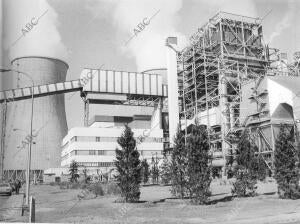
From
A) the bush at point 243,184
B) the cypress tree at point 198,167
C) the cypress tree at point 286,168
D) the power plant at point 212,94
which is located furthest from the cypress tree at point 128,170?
the power plant at point 212,94

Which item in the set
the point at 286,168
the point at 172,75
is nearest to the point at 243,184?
the point at 286,168

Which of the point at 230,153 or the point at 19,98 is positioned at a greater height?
the point at 19,98

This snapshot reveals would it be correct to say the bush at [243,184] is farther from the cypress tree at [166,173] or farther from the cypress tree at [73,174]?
the cypress tree at [73,174]

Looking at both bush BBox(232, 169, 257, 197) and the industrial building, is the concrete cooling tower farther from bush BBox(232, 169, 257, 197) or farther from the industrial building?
bush BBox(232, 169, 257, 197)

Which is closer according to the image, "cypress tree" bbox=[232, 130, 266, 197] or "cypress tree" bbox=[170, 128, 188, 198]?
"cypress tree" bbox=[232, 130, 266, 197]

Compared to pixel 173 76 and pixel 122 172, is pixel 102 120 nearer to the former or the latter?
pixel 173 76

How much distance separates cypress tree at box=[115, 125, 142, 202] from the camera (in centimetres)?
2425

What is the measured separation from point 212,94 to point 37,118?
100 feet

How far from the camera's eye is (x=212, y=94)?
6900cm

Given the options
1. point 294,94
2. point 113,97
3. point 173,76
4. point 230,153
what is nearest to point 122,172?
point 294,94

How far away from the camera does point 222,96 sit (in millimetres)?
61625

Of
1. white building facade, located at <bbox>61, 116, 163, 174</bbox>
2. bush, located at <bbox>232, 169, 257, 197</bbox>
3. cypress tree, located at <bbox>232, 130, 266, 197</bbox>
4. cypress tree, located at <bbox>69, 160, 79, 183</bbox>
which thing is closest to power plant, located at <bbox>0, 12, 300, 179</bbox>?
white building facade, located at <bbox>61, 116, 163, 174</bbox>

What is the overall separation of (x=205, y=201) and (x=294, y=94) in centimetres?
3416

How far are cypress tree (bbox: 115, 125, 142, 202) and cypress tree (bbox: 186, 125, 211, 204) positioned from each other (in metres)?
3.71
